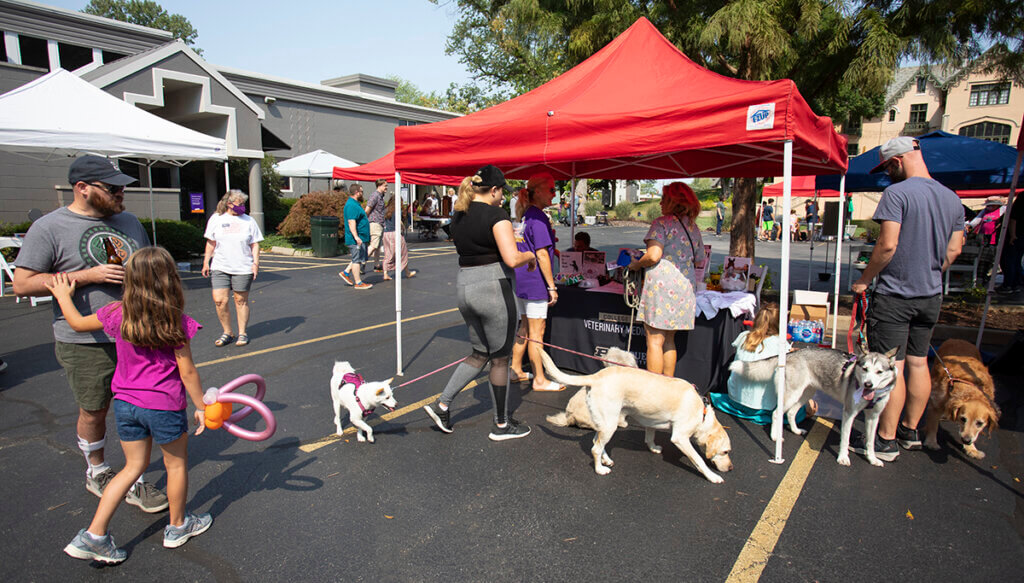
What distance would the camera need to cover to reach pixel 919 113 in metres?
42.1

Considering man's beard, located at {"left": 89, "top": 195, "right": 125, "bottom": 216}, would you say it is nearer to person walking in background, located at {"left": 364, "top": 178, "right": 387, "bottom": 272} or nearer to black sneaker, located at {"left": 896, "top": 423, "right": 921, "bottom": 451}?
black sneaker, located at {"left": 896, "top": 423, "right": 921, "bottom": 451}

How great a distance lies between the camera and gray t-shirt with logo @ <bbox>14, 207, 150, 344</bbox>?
279 centimetres

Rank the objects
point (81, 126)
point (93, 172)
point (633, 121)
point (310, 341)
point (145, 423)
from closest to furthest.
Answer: point (145, 423), point (93, 172), point (633, 121), point (310, 341), point (81, 126)

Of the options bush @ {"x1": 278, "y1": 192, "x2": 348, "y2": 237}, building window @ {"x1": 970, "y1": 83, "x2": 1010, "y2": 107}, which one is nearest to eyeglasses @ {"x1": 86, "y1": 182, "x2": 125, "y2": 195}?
bush @ {"x1": 278, "y1": 192, "x2": 348, "y2": 237}

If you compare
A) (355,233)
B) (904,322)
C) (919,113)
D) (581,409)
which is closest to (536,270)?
(581,409)

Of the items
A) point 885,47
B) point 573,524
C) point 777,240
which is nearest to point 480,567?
point 573,524

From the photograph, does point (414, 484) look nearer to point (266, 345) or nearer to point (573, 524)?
point (573, 524)

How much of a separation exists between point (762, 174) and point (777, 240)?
19694mm

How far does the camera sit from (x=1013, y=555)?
2729 millimetres

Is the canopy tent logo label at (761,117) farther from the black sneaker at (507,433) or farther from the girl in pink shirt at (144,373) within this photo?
the girl in pink shirt at (144,373)

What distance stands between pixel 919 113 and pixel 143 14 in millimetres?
67969

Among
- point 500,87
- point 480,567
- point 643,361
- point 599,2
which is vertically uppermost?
point 500,87

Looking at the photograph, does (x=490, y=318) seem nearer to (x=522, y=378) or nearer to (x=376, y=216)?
(x=522, y=378)

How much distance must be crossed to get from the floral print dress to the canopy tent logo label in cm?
107
